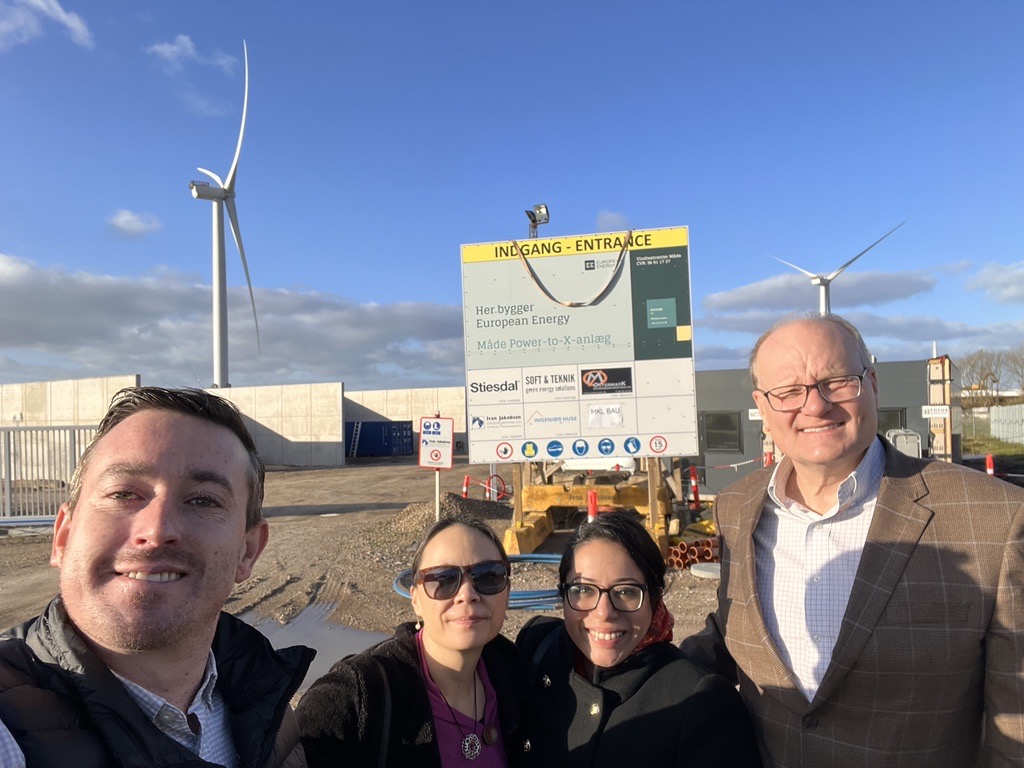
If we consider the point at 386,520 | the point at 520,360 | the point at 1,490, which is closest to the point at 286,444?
the point at 1,490

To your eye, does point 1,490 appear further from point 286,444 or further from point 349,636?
point 286,444

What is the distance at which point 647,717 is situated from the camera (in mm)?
1945

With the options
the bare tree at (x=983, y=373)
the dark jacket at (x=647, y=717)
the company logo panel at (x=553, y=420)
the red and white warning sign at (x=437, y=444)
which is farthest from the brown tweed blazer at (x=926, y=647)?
the bare tree at (x=983, y=373)

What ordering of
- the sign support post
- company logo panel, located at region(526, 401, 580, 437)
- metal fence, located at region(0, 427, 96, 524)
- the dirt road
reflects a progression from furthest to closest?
1. metal fence, located at region(0, 427, 96, 524)
2. the sign support post
3. company logo panel, located at region(526, 401, 580, 437)
4. the dirt road

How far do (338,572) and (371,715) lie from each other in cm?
745

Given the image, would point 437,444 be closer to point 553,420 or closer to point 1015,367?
point 553,420

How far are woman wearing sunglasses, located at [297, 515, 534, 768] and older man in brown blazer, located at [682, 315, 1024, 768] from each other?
78 centimetres

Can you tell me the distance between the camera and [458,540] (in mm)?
2191

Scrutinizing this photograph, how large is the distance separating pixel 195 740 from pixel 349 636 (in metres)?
5.16

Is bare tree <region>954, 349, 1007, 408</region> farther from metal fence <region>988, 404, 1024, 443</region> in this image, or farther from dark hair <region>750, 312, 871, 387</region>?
dark hair <region>750, 312, 871, 387</region>

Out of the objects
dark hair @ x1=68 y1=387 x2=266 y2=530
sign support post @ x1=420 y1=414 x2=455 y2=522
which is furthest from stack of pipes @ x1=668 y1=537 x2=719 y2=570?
dark hair @ x1=68 y1=387 x2=266 y2=530

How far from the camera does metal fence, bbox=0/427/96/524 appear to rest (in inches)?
508

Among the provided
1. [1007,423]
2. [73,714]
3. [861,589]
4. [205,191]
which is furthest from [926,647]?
[1007,423]

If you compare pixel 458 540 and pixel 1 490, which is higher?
pixel 458 540
